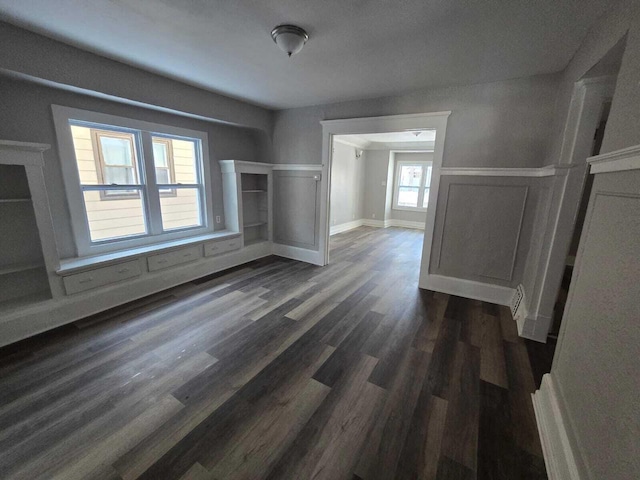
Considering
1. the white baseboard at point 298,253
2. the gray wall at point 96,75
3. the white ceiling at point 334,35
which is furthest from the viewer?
the white baseboard at point 298,253

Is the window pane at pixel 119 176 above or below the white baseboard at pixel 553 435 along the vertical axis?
above

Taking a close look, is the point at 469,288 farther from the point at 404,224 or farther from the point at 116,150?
the point at 404,224

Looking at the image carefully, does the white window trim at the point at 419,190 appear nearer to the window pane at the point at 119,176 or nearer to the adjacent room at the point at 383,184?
the adjacent room at the point at 383,184

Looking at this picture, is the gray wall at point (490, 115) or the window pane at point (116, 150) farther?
the window pane at point (116, 150)

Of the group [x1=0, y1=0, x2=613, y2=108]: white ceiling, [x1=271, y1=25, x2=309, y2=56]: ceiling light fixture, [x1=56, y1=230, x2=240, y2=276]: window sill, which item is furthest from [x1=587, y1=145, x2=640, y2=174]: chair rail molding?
[x1=56, y1=230, x2=240, y2=276]: window sill

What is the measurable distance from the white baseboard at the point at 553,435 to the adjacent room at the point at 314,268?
1cm

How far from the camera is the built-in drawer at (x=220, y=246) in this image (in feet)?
12.6

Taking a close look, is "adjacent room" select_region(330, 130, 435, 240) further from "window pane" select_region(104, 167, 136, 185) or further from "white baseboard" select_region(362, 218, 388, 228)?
"window pane" select_region(104, 167, 136, 185)

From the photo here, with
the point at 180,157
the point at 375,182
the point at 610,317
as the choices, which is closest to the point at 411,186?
the point at 375,182

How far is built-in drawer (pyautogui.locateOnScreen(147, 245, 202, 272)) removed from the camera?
3184 millimetres

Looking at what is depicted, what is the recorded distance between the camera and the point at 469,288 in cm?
328

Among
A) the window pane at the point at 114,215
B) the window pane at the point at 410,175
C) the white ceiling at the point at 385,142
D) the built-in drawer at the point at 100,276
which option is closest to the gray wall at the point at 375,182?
the white ceiling at the point at 385,142

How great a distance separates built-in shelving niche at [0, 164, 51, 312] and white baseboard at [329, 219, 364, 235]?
5.37 metres

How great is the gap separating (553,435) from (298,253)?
3763mm
